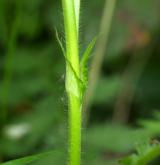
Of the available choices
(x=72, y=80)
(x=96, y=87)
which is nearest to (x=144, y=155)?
(x=72, y=80)

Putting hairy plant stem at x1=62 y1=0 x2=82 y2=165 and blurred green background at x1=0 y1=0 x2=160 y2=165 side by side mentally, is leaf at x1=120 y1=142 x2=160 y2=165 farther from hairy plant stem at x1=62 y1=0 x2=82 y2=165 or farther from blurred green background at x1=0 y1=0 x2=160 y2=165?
blurred green background at x1=0 y1=0 x2=160 y2=165

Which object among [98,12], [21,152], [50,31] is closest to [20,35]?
[50,31]

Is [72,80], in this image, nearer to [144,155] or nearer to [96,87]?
[144,155]

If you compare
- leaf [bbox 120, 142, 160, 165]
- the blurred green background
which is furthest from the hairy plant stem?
the blurred green background

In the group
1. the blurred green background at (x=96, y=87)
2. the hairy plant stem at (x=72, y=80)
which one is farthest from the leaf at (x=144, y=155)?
the blurred green background at (x=96, y=87)

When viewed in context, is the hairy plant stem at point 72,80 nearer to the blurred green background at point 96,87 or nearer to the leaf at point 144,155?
the leaf at point 144,155

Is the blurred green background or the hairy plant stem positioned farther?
the blurred green background

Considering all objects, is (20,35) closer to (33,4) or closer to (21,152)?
(33,4)
